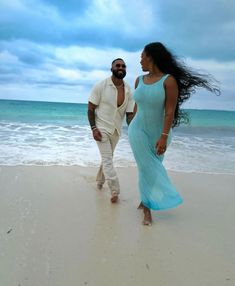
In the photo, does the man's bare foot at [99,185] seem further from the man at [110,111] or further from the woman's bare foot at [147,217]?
the woman's bare foot at [147,217]

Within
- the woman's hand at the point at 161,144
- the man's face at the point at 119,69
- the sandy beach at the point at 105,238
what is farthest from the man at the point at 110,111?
the woman's hand at the point at 161,144

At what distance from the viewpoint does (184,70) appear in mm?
3158

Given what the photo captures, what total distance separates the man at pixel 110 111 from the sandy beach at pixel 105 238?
15.9 inches

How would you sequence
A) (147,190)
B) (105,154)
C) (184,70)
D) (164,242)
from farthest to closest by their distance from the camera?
(105,154)
(147,190)
(184,70)
(164,242)

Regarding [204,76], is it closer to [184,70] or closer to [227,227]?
[184,70]

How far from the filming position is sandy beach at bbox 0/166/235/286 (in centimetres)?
232

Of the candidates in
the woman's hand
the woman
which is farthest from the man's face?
the woman's hand

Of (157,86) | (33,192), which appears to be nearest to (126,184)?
(33,192)

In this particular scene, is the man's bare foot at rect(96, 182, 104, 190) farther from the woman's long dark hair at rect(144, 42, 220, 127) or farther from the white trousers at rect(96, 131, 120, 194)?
the woman's long dark hair at rect(144, 42, 220, 127)

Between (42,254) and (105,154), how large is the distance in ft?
5.58

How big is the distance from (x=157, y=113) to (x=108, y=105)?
0.97m

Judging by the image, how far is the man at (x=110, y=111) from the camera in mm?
3967

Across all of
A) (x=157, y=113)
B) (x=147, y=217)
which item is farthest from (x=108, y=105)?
(x=147, y=217)

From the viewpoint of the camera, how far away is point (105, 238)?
9.61ft
